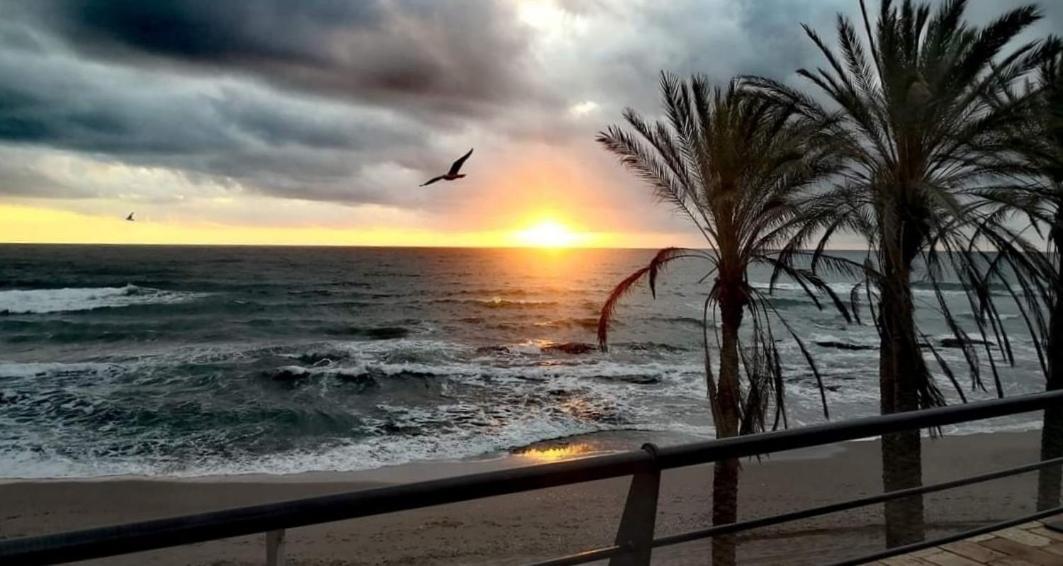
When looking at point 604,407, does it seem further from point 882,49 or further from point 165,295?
point 165,295

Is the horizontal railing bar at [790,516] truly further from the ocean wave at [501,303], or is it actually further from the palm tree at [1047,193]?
the ocean wave at [501,303]

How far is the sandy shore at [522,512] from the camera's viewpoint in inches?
378

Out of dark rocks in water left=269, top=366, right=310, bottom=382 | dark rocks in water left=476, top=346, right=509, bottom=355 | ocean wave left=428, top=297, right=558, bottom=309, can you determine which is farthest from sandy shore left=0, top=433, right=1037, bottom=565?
ocean wave left=428, top=297, right=558, bottom=309

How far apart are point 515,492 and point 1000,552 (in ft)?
9.00

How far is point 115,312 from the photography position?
39.6 meters

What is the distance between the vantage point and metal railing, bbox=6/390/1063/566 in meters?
1.21

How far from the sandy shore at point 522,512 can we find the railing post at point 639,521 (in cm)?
744

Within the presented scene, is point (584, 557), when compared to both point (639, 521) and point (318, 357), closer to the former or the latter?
point (639, 521)

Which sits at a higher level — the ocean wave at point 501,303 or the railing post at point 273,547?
the railing post at point 273,547

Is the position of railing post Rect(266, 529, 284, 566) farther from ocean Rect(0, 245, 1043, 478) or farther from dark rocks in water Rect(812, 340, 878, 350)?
dark rocks in water Rect(812, 340, 878, 350)

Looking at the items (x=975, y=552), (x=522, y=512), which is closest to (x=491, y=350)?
(x=522, y=512)

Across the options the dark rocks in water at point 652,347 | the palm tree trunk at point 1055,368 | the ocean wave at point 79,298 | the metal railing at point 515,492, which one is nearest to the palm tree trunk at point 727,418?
the palm tree trunk at point 1055,368

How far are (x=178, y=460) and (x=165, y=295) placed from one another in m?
40.2

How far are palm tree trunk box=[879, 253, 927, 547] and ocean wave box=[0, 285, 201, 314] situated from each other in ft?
148
